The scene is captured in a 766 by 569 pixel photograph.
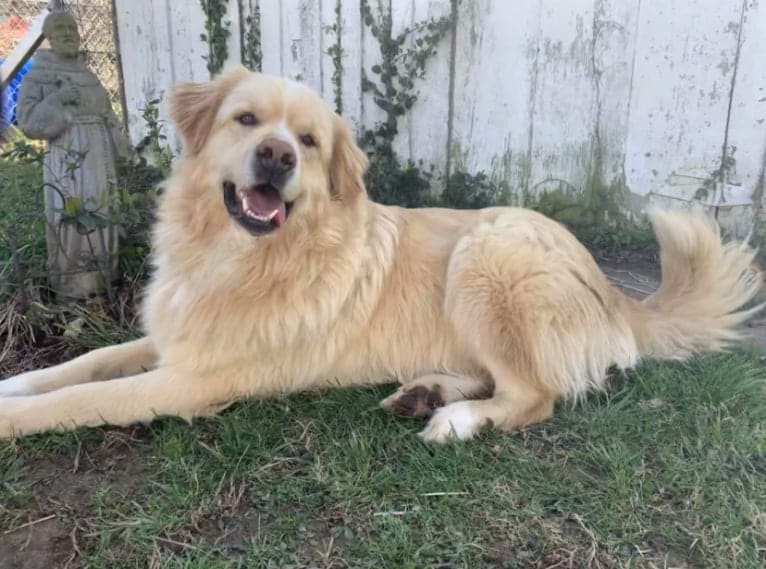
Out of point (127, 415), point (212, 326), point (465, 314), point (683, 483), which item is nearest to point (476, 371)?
point (465, 314)

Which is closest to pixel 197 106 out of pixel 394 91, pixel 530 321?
pixel 530 321

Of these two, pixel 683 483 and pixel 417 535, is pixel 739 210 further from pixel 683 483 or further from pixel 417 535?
pixel 417 535

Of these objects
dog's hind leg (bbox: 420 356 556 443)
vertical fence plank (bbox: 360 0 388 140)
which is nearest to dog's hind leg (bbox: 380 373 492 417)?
dog's hind leg (bbox: 420 356 556 443)

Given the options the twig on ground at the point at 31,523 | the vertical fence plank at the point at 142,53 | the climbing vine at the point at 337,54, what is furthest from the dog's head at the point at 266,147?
the vertical fence plank at the point at 142,53

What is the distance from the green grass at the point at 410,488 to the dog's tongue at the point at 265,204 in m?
0.75

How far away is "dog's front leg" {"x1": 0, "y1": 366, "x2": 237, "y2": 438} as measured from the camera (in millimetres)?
2318

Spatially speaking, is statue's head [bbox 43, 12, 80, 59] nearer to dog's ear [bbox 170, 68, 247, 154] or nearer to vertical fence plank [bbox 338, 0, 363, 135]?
dog's ear [bbox 170, 68, 247, 154]

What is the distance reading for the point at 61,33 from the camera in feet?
10.3

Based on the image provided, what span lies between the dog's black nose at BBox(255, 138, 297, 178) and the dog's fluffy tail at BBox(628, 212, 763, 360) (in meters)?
1.56

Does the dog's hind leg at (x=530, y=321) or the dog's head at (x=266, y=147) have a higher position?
the dog's head at (x=266, y=147)

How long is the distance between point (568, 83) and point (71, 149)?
319cm

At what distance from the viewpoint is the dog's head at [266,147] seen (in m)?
2.36

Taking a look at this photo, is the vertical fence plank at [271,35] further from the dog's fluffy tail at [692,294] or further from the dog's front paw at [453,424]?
the dog's front paw at [453,424]

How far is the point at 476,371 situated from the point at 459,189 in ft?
8.32
